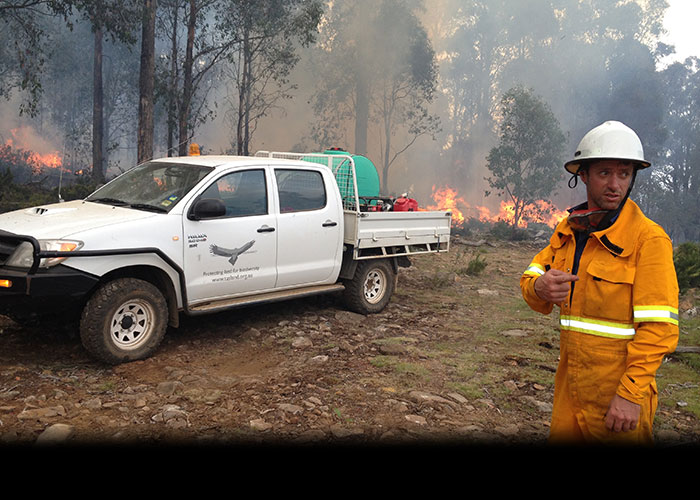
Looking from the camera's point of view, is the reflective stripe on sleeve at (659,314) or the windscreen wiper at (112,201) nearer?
the reflective stripe on sleeve at (659,314)

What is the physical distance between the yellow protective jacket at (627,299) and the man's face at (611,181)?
68 millimetres

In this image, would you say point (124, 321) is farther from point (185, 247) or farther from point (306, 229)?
point (306, 229)

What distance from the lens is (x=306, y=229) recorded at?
21.2ft

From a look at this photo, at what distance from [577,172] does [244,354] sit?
4.08 meters

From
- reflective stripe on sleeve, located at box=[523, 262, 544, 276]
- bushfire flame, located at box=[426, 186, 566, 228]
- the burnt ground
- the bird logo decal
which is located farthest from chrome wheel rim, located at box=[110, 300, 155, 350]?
bushfire flame, located at box=[426, 186, 566, 228]

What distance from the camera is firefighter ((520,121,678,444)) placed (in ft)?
7.07

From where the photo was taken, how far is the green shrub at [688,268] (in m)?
10.7

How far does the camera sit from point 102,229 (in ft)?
16.0

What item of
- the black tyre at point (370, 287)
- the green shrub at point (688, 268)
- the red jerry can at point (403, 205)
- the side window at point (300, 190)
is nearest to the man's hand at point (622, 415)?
the side window at point (300, 190)

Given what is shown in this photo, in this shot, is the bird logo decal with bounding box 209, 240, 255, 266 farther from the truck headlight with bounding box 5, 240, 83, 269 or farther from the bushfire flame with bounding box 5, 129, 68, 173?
the bushfire flame with bounding box 5, 129, 68, 173

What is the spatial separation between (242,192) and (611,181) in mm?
4249

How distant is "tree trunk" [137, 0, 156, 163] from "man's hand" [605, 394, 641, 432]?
489 inches

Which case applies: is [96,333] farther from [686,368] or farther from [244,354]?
[686,368]

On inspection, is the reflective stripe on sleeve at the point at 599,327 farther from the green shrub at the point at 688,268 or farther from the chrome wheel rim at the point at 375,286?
the green shrub at the point at 688,268
